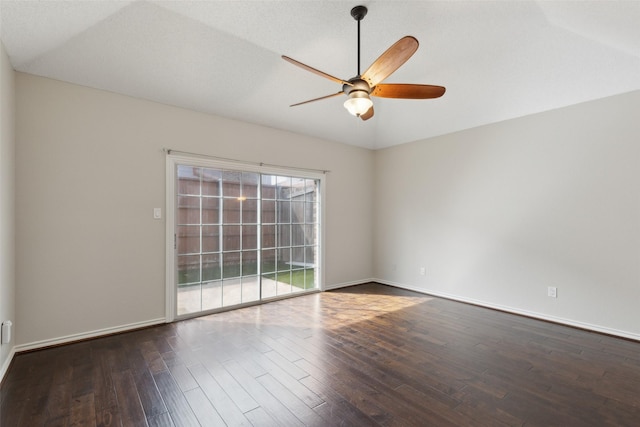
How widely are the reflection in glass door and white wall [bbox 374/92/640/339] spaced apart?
178 cm

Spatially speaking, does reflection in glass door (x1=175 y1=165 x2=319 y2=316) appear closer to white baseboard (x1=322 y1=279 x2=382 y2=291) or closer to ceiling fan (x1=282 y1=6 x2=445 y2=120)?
white baseboard (x1=322 y1=279 x2=382 y2=291)

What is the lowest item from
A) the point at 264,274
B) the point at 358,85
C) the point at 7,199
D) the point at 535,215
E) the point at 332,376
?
the point at 332,376

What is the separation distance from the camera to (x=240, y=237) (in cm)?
408

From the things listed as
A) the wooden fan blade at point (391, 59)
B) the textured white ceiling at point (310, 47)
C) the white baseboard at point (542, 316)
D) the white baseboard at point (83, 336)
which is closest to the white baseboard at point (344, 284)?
the white baseboard at point (542, 316)

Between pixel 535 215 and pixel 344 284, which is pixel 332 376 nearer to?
pixel 344 284

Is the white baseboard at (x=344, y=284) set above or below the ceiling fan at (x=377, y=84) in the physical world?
below

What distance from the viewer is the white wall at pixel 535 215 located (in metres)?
3.11

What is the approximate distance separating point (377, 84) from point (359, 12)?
0.68 metres

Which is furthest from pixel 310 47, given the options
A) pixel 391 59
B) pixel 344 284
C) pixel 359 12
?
pixel 344 284

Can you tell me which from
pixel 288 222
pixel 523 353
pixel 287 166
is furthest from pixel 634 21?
pixel 288 222

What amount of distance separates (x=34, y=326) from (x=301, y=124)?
3.71 metres

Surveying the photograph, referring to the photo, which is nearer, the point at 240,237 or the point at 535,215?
the point at 535,215

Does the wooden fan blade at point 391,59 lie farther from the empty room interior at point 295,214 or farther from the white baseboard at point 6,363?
the white baseboard at point 6,363

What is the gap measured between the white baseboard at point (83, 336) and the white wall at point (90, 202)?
0.02m
